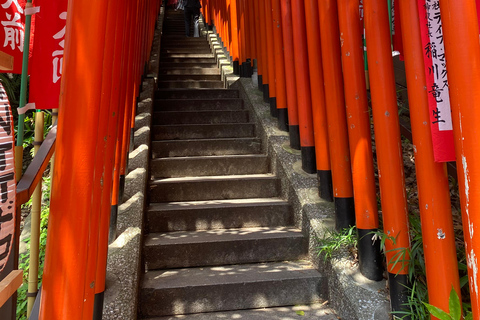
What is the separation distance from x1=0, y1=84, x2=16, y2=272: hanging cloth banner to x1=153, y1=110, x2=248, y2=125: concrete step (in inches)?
156

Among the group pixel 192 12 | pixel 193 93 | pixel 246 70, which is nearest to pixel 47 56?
pixel 193 93

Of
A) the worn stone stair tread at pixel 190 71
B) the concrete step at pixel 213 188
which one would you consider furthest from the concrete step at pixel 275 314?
the worn stone stair tread at pixel 190 71

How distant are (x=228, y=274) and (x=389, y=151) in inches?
59.9

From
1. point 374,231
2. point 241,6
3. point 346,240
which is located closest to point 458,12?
point 374,231

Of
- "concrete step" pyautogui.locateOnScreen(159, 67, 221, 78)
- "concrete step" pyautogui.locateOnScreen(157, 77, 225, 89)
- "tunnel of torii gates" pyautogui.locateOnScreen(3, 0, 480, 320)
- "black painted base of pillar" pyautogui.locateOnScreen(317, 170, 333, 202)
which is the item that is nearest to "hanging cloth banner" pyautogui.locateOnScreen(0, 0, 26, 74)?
"tunnel of torii gates" pyautogui.locateOnScreen(3, 0, 480, 320)

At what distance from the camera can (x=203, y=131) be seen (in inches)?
193

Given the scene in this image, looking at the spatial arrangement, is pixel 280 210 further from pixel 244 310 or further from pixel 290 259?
pixel 244 310

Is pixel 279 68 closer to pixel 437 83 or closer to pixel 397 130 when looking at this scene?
pixel 397 130

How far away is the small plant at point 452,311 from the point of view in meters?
1.85

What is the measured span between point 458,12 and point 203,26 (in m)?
11.6

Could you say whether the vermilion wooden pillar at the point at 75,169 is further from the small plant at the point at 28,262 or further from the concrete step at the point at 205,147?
the concrete step at the point at 205,147

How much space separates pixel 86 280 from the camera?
1.42 meters

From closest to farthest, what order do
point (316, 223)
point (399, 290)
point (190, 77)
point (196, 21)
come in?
1. point (399, 290)
2. point (316, 223)
3. point (190, 77)
4. point (196, 21)

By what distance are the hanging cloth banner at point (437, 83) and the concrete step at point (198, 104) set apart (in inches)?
150
